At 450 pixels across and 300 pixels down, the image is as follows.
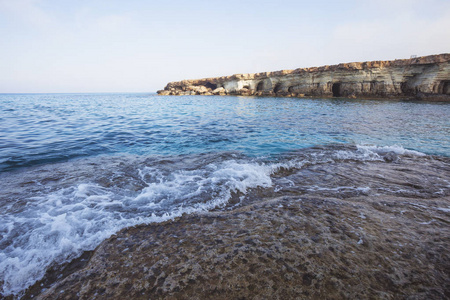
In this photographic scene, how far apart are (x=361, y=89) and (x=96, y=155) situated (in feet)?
104

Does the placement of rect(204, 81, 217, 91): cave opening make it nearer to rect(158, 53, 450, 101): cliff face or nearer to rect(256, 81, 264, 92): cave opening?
rect(158, 53, 450, 101): cliff face

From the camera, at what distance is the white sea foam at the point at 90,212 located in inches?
76.2

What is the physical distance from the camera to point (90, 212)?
2754 millimetres

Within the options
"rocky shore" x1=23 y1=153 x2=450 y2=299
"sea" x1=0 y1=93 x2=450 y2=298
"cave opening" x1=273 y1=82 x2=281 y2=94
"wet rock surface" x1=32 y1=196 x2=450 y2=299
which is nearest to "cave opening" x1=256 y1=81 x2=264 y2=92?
"cave opening" x1=273 y1=82 x2=281 y2=94

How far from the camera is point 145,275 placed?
1561 mm

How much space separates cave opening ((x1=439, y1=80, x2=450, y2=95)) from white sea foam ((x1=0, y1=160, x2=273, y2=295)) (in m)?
31.2

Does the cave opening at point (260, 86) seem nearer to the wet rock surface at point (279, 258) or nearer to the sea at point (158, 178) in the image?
the sea at point (158, 178)

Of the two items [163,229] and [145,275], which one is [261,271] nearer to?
[145,275]

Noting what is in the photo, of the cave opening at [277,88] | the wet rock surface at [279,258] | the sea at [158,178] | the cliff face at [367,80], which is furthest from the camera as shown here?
the cave opening at [277,88]

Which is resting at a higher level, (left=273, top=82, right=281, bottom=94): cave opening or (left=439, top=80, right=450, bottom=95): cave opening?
(left=273, top=82, right=281, bottom=94): cave opening

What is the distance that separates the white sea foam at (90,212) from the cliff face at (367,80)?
1130 inches

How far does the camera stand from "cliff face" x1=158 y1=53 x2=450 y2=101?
21.0 metres

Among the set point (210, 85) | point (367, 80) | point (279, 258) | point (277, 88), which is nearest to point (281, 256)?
point (279, 258)

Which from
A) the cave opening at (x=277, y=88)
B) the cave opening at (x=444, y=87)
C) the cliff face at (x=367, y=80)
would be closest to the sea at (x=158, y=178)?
the cliff face at (x=367, y=80)
